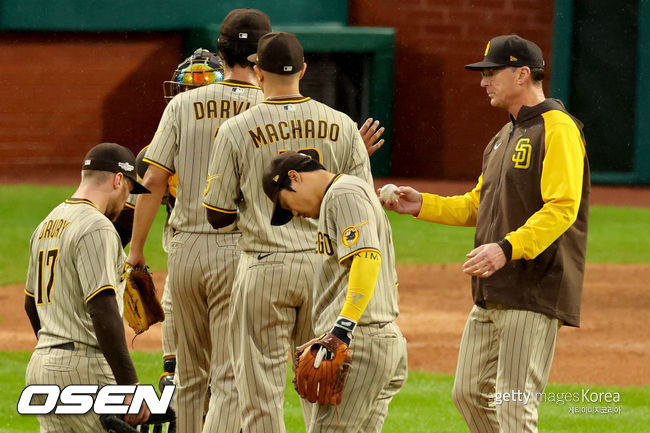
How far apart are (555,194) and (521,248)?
0.90 ft

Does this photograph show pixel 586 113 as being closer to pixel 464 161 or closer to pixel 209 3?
pixel 464 161

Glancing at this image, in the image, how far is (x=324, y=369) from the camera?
4066 millimetres

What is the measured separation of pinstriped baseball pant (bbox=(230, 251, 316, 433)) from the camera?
482 centimetres

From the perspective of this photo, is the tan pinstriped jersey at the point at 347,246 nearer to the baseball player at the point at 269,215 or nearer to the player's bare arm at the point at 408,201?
the baseball player at the point at 269,215

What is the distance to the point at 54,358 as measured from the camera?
4379 mm

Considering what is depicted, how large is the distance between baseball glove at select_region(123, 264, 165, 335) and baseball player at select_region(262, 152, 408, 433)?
148 centimetres

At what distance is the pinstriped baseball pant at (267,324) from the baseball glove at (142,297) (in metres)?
0.92

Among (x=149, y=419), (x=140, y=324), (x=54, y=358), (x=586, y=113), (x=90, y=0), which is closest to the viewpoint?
(x=54, y=358)

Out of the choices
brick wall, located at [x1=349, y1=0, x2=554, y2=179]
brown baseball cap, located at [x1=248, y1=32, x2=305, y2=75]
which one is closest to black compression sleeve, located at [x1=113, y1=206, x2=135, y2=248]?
brown baseball cap, located at [x1=248, y1=32, x2=305, y2=75]

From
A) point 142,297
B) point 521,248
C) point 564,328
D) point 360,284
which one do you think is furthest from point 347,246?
point 564,328

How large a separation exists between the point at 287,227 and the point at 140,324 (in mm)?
1273

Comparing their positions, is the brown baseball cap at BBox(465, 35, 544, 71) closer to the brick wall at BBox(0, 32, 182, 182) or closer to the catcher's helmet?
the catcher's helmet

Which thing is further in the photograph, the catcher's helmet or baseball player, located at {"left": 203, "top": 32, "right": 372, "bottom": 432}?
the catcher's helmet

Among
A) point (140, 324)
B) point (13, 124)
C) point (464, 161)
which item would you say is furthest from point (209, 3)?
point (140, 324)
